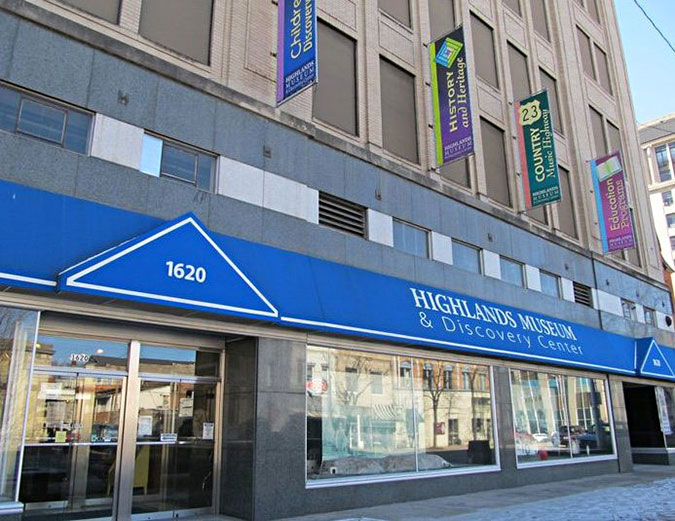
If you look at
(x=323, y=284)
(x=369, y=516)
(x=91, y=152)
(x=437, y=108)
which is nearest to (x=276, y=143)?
(x=323, y=284)

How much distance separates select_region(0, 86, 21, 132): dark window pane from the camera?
7715 mm

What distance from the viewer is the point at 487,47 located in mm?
18516

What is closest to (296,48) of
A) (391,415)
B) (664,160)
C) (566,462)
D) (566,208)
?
(391,415)

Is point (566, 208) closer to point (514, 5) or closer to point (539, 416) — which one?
point (514, 5)

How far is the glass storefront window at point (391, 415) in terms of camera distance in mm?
10562

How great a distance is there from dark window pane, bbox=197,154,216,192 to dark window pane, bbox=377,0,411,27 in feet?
24.5

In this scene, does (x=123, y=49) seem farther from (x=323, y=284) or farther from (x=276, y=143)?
(x=323, y=284)

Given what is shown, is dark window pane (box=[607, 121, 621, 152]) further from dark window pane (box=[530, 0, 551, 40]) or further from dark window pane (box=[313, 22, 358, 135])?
dark window pane (box=[313, 22, 358, 135])

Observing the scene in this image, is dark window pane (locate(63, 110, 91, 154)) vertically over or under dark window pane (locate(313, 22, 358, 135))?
under

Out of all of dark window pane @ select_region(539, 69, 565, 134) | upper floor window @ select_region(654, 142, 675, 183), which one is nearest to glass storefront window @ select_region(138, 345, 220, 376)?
dark window pane @ select_region(539, 69, 565, 134)

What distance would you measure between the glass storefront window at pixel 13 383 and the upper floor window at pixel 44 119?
241 cm

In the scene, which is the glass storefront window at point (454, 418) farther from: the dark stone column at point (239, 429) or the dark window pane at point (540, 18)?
the dark window pane at point (540, 18)

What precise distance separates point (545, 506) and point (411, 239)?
594cm

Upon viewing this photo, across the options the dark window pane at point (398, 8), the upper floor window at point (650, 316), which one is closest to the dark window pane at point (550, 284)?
the upper floor window at point (650, 316)
